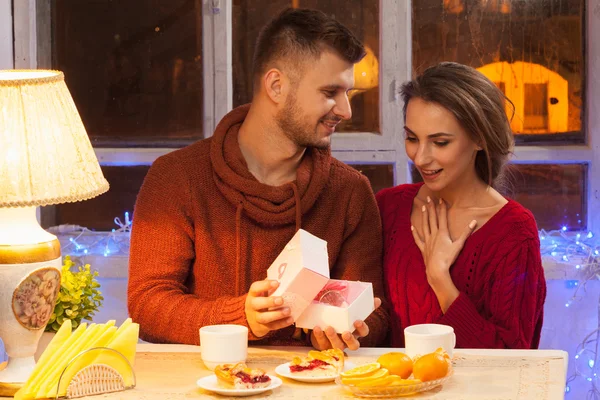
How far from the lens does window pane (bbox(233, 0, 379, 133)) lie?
3.74m

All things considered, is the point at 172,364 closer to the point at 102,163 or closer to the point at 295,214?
the point at 295,214

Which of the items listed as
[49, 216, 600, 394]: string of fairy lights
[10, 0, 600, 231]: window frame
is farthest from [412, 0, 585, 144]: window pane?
[49, 216, 600, 394]: string of fairy lights

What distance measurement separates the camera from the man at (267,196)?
248 centimetres

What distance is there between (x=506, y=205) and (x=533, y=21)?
1295 millimetres

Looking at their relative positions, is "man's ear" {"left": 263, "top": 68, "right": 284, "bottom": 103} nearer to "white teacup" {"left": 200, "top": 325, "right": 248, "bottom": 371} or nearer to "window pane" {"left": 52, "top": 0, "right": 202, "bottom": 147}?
"white teacup" {"left": 200, "top": 325, "right": 248, "bottom": 371}

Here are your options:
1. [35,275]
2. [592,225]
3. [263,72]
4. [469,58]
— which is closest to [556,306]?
[592,225]

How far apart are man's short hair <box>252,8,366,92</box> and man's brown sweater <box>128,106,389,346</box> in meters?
0.24

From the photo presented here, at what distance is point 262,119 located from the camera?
2.62 metres

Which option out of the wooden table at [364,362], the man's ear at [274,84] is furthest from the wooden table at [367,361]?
the man's ear at [274,84]

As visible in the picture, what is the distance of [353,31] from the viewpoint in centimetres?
377

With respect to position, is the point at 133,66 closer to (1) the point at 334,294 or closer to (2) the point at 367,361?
(1) the point at 334,294

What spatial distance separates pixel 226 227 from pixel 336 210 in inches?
12.3

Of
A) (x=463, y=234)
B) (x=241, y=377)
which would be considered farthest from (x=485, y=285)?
(x=241, y=377)

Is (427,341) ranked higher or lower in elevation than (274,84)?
lower
